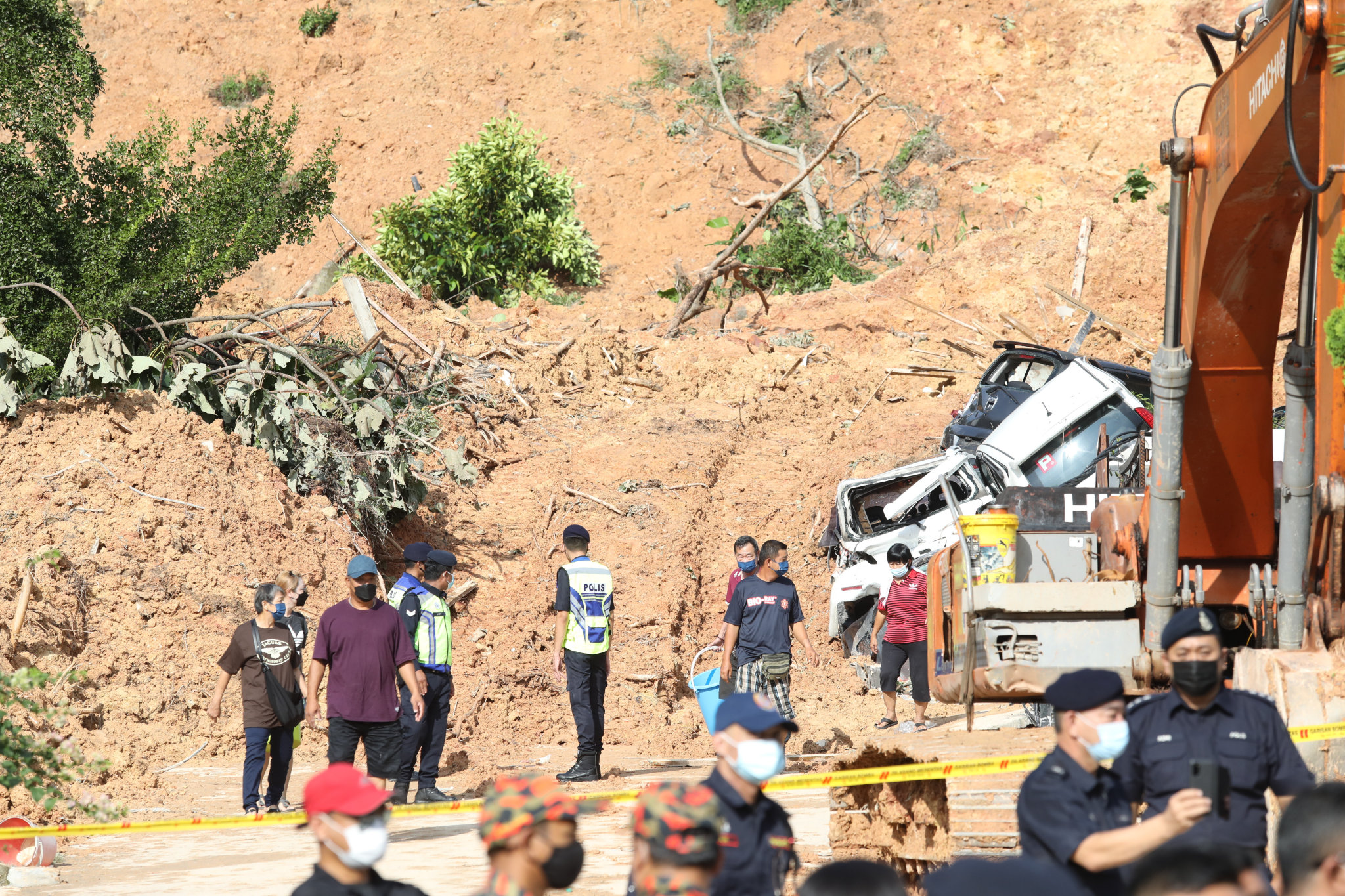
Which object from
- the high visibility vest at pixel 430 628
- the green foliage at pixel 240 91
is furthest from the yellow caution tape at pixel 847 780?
the green foliage at pixel 240 91

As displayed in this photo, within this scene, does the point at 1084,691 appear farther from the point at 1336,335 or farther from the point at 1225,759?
the point at 1336,335

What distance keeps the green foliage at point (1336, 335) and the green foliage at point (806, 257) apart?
20845mm

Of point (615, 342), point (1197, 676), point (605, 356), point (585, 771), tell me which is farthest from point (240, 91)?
point (1197, 676)

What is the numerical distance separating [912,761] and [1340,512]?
7.39ft

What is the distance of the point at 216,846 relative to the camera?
836cm

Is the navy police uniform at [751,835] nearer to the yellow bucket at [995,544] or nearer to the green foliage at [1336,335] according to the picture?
the green foliage at [1336,335]

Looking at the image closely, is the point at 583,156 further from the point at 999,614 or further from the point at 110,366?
the point at 999,614

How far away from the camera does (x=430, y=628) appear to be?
9.35 meters

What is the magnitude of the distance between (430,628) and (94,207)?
7.98m

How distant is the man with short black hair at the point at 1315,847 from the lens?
320 cm

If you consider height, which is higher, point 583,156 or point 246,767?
point 583,156

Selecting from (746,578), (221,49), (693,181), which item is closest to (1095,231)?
(693,181)

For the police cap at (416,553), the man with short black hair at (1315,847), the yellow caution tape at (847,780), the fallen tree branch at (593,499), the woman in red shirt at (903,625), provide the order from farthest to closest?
the fallen tree branch at (593,499) → the woman in red shirt at (903,625) → the police cap at (416,553) → the yellow caution tape at (847,780) → the man with short black hair at (1315,847)

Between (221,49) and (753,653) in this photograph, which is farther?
(221,49)
